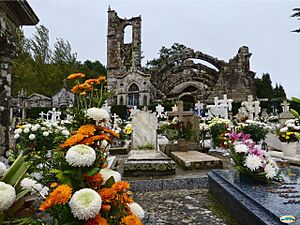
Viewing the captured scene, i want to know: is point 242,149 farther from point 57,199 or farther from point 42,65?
point 42,65

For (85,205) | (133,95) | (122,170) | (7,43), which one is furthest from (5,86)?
(133,95)

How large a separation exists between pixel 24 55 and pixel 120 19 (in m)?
13.5

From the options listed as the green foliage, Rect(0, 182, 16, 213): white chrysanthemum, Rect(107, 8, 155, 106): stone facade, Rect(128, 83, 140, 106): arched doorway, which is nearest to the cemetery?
Rect(0, 182, 16, 213): white chrysanthemum

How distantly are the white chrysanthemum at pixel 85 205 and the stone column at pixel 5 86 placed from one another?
12.3 ft

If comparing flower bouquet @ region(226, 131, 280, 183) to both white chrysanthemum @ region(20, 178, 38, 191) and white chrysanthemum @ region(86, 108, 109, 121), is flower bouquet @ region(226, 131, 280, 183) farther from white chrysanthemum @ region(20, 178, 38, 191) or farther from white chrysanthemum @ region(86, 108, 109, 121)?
white chrysanthemum @ region(20, 178, 38, 191)

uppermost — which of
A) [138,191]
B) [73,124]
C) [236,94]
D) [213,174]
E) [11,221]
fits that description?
[236,94]

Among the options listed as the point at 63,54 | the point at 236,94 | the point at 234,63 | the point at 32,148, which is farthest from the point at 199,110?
the point at 63,54

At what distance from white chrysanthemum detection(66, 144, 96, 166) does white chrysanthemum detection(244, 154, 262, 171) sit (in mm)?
2755

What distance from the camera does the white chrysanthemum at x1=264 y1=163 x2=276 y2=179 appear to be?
12.5ft

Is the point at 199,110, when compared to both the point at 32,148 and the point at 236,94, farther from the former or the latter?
the point at 32,148

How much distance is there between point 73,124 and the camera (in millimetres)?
2156

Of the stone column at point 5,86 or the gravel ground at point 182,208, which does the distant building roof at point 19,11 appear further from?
the gravel ground at point 182,208

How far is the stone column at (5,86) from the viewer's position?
191 inches

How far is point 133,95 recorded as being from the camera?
29.7 meters
